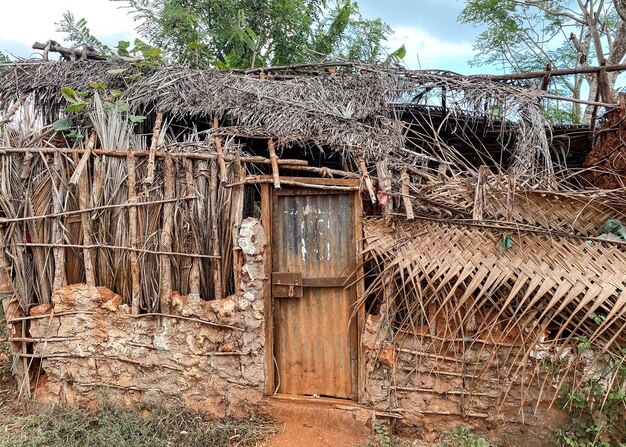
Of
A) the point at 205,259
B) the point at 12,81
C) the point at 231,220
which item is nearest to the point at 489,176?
the point at 231,220

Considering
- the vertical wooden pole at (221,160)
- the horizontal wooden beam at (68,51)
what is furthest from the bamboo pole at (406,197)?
the horizontal wooden beam at (68,51)

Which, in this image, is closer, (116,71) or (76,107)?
(76,107)

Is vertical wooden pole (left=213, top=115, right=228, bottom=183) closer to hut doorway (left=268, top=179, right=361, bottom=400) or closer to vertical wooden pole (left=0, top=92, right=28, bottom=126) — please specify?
hut doorway (left=268, top=179, right=361, bottom=400)

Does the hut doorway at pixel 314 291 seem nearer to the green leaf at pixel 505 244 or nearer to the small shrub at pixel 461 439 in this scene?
the small shrub at pixel 461 439

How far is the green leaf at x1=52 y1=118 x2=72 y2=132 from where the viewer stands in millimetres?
4250

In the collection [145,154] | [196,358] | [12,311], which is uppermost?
[145,154]

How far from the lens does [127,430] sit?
12.0 feet

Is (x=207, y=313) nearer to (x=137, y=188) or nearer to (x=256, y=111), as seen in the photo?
(x=137, y=188)

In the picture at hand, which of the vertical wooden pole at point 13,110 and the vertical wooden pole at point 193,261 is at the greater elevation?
the vertical wooden pole at point 13,110

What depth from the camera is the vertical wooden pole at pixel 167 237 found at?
388 cm

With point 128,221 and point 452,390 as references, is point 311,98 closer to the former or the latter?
point 128,221

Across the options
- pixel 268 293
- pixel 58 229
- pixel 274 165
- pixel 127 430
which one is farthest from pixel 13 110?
pixel 127 430

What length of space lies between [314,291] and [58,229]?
94.5 inches

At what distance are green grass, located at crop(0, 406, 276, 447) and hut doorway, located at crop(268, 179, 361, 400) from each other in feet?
1.70
